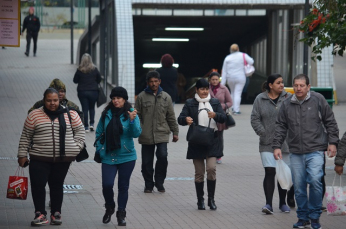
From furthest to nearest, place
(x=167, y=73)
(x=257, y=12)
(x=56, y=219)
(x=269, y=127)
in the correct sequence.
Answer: (x=257, y=12) → (x=167, y=73) → (x=269, y=127) → (x=56, y=219)

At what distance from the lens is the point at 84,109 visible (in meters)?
16.5

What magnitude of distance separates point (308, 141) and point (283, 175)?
84 cm

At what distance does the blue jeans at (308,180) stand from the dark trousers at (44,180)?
2.43m

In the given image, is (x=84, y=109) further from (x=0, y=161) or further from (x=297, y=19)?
(x=297, y=19)

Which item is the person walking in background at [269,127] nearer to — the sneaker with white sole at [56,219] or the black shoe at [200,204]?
the black shoe at [200,204]

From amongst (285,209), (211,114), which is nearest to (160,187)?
(211,114)

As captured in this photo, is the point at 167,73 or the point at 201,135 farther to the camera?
the point at 167,73

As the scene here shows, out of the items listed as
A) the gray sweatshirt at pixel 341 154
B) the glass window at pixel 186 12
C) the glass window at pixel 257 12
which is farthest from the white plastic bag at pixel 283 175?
the glass window at pixel 186 12

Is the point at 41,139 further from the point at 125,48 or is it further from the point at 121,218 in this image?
the point at 125,48

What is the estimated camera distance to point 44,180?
8312 millimetres

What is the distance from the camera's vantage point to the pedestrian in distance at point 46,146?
824 centimetres

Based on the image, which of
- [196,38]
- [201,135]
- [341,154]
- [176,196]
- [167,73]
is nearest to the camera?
[341,154]

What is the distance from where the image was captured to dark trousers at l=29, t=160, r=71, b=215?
827cm

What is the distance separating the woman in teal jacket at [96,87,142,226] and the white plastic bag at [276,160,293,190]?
1.64 meters
